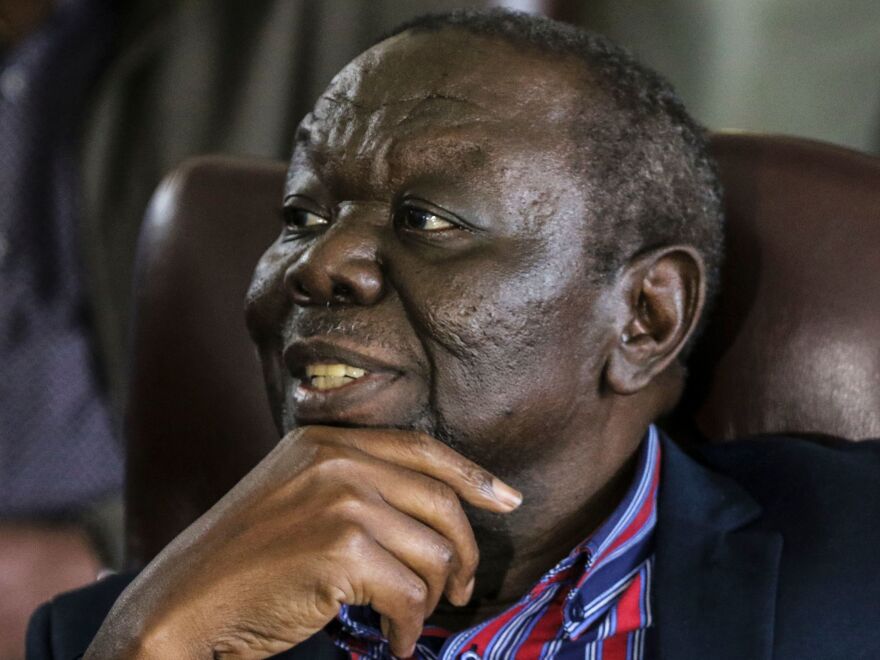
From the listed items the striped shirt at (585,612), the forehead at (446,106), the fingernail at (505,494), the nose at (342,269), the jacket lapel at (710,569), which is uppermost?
the forehead at (446,106)

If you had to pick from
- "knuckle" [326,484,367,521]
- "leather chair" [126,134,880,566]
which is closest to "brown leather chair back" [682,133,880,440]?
"leather chair" [126,134,880,566]

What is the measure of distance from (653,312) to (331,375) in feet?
1.07

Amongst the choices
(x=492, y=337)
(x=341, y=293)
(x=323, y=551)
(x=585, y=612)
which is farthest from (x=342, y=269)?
(x=585, y=612)

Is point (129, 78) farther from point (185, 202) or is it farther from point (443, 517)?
point (443, 517)

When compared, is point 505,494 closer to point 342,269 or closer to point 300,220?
point 342,269

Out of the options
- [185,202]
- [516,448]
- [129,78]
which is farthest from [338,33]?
[516,448]

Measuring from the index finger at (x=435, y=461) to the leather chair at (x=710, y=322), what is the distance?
1.34 feet

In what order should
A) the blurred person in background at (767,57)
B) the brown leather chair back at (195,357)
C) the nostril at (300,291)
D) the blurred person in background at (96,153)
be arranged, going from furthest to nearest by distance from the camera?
the blurred person in background at (767,57) < the blurred person in background at (96,153) < the brown leather chair back at (195,357) < the nostril at (300,291)

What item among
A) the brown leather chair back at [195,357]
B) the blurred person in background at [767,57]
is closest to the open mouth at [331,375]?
the brown leather chair back at [195,357]

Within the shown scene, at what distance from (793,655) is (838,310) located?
414mm

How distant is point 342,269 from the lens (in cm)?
120

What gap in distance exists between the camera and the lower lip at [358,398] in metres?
1.18

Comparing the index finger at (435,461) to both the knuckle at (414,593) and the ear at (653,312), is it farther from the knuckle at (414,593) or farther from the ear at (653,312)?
the ear at (653,312)

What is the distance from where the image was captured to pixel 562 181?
122 centimetres
